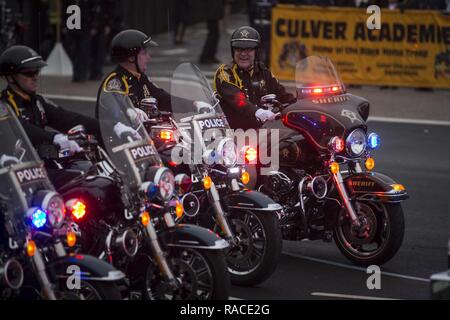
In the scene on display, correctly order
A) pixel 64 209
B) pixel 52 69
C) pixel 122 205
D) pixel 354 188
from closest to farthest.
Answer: pixel 64 209, pixel 122 205, pixel 354 188, pixel 52 69

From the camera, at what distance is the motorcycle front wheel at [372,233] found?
9.95 m

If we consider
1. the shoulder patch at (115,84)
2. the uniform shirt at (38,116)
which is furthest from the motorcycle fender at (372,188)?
the uniform shirt at (38,116)

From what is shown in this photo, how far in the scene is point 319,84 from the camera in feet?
34.7

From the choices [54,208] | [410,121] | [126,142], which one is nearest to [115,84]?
[126,142]

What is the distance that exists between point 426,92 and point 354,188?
1175 centimetres

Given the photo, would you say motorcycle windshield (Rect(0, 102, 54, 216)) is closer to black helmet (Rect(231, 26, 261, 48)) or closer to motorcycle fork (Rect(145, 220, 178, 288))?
motorcycle fork (Rect(145, 220, 178, 288))

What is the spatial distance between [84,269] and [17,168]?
2.42 ft

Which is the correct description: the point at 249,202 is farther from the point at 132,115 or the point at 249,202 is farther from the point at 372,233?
the point at 132,115

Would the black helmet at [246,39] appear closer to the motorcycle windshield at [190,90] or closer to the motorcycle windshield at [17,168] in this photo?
the motorcycle windshield at [190,90]

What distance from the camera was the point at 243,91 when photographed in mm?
10906

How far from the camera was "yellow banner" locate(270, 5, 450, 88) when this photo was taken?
68.3 ft

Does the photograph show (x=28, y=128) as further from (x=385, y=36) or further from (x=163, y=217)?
(x=385, y=36)

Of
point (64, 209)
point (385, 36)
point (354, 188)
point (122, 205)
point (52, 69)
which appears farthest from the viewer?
point (52, 69)
